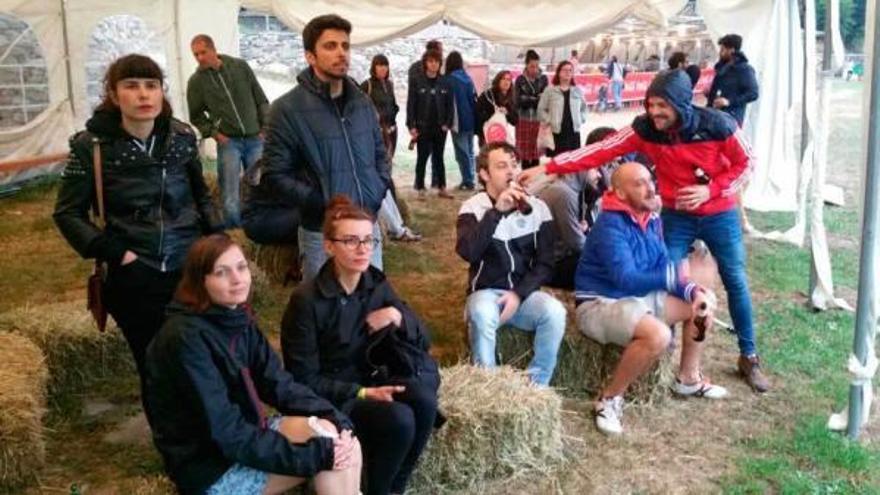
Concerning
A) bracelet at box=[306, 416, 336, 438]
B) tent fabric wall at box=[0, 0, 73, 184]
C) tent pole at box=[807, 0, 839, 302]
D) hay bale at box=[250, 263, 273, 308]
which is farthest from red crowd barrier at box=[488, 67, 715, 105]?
bracelet at box=[306, 416, 336, 438]

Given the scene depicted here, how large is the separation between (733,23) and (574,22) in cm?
139

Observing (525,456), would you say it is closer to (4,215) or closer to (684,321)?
(684,321)

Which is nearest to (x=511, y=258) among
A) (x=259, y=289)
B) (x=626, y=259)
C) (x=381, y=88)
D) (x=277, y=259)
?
(x=626, y=259)

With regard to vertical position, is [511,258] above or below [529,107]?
below

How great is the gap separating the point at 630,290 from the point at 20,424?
99.7 inches

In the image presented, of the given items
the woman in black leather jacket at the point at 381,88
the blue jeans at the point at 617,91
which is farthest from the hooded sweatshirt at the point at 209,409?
the blue jeans at the point at 617,91

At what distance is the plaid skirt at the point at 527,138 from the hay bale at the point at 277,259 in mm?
4259

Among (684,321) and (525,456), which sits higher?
(684,321)

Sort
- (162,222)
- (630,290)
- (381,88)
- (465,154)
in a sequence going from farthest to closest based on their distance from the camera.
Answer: (465,154) → (381,88) → (630,290) → (162,222)

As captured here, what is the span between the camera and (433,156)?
31.9 ft

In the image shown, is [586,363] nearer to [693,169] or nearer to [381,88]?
[693,169]

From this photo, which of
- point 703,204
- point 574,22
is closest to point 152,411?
point 703,204

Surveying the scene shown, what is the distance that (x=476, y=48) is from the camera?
2459cm

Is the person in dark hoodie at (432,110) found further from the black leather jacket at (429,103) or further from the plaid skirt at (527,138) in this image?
the plaid skirt at (527,138)
